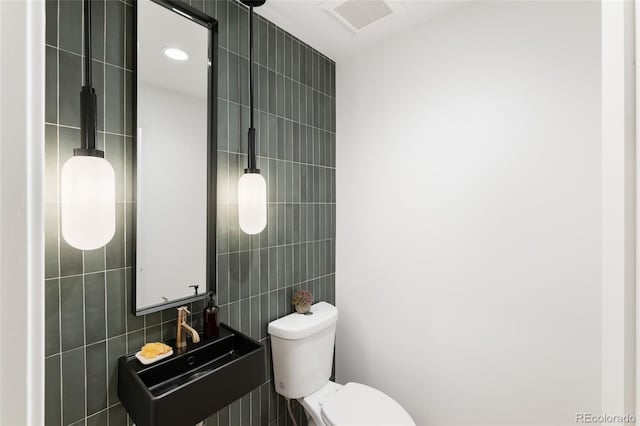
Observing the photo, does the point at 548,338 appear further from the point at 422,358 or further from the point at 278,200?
the point at 278,200

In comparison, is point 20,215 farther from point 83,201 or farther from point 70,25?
point 70,25

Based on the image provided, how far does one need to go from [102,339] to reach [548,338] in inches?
68.7

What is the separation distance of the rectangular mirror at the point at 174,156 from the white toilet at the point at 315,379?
52 centimetres

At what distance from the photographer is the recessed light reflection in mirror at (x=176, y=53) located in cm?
114

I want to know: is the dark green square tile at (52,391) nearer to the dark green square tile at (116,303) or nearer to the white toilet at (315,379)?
the dark green square tile at (116,303)

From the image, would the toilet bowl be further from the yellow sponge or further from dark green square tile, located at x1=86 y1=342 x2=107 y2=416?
dark green square tile, located at x1=86 y1=342 x2=107 y2=416

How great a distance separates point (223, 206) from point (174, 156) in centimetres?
30

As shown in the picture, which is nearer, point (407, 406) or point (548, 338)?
point (548, 338)

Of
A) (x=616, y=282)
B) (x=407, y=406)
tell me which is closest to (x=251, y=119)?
(x=616, y=282)

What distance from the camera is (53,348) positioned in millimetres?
890

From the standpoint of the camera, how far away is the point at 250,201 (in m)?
1.34

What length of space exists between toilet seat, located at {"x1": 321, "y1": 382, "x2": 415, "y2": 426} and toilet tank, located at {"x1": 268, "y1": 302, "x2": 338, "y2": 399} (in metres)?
0.15

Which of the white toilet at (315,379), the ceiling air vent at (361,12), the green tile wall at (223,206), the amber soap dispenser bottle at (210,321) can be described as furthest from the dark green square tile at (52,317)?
the ceiling air vent at (361,12)

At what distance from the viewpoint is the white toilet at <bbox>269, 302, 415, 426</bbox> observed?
4.52 feet
